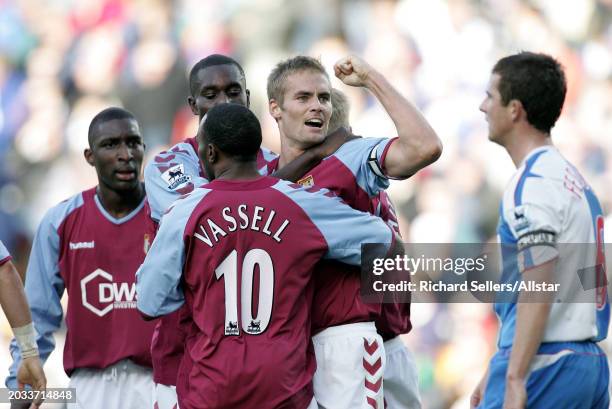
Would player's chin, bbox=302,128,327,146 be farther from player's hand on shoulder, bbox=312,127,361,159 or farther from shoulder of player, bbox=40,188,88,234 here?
shoulder of player, bbox=40,188,88,234

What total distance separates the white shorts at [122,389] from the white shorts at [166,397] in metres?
1.00

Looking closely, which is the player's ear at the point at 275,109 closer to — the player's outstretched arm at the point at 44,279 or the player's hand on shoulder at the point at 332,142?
the player's hand on shoulder at the point at 332,142

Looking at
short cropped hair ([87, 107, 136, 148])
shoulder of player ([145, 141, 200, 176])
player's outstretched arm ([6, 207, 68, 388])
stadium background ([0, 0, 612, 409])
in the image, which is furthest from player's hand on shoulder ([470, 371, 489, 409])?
stadium background ([0, 0, 612, 409])

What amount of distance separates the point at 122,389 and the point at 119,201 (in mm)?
1108

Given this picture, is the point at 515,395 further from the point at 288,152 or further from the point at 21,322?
the point at 21,322

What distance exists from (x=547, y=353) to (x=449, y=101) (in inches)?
280

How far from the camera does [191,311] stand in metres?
4.63

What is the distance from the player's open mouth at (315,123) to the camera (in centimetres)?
509

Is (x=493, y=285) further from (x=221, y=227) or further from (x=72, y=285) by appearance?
(x=72, y=285)

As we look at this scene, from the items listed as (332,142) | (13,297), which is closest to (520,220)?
(332,142)

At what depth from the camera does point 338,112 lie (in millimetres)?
5562

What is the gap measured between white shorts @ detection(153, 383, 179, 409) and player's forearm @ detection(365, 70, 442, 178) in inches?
60.3

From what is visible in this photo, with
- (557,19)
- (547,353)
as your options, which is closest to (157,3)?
(557,19)

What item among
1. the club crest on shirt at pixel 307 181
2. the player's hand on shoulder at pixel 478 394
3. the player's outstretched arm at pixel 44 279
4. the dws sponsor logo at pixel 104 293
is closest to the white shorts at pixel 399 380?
the player's hand on shoulder at pixel 478 394
